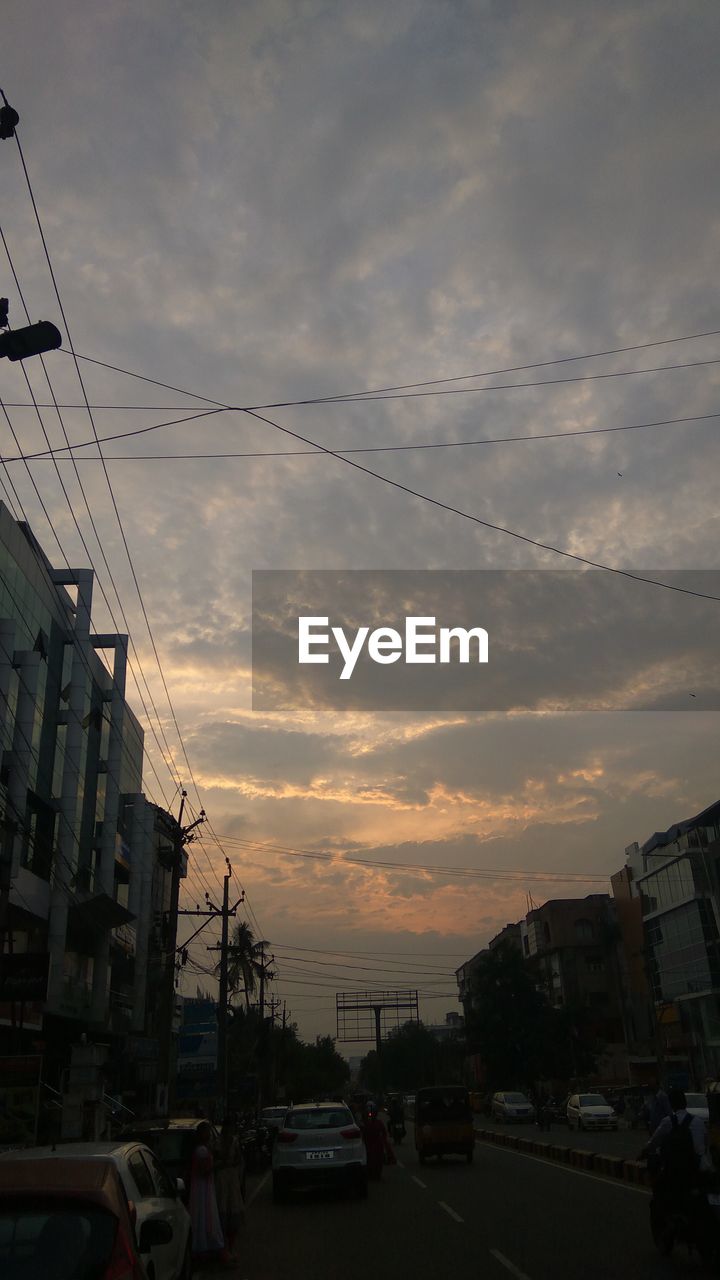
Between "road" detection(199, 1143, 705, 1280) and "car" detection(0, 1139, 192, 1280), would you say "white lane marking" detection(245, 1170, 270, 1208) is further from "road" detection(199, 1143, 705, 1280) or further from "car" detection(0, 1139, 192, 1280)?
"car" detection(0, 1139, 192, 1280)

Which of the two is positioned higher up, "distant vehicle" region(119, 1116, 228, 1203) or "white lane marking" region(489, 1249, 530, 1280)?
"distant vehicle" region(119, 1116, 228, 1203)

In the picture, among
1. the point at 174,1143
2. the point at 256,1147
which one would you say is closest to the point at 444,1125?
the point at 256,1147

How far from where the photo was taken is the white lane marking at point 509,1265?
946cm

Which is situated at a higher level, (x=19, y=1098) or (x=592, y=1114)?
(x=19, y=1098)

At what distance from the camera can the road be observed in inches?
394

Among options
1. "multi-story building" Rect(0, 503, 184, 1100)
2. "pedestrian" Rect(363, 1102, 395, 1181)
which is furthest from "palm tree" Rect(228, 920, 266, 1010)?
"pedestrian" Rect(363, 1102, 395, 1181)

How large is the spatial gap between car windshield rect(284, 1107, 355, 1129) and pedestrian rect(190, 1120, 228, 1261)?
677 centimetres

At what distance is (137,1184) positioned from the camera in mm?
7121

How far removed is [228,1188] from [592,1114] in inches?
1355

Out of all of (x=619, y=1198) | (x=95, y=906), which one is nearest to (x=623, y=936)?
(x=95, y=906)

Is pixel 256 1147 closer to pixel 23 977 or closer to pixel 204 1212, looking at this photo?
pixel 23 977

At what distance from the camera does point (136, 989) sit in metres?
51.7

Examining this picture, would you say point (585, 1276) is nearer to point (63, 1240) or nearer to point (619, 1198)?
point (63, 1240)

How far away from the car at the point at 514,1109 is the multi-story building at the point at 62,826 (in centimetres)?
2069
